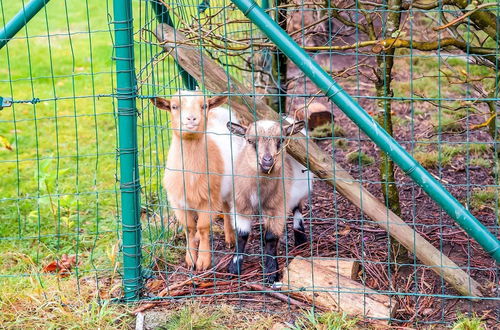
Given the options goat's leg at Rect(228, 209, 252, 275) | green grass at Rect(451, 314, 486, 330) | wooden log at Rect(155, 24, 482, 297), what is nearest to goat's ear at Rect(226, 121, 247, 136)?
wooden log at Rect(155, 24, 482, 297)

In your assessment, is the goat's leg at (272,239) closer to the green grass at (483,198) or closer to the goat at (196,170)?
the goat at (196,170)

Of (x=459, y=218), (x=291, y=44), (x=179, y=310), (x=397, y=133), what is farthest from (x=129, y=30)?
(x=397, y=133)

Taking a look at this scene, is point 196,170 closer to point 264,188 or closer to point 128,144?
point 264,188

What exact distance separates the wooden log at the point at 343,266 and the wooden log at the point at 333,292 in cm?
7

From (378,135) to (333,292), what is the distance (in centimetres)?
119

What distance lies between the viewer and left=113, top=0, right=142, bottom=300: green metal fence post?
166 inches

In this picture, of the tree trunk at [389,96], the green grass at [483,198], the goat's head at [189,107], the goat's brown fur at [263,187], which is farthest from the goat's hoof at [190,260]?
the green grass at [483,198]

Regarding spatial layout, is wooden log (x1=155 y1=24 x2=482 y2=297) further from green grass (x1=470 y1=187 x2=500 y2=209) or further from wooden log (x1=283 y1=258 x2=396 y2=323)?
green grass (x1=470 y1=187 x2=500 y2=209)

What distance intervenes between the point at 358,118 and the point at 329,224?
78.3 inches

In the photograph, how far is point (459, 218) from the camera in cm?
385

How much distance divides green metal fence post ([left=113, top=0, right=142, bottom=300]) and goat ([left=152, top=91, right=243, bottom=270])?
1.26ft

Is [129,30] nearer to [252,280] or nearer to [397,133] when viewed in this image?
[252,280]

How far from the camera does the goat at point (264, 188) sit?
189 inches

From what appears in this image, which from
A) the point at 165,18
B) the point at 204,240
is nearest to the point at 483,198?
the point at 204,240
